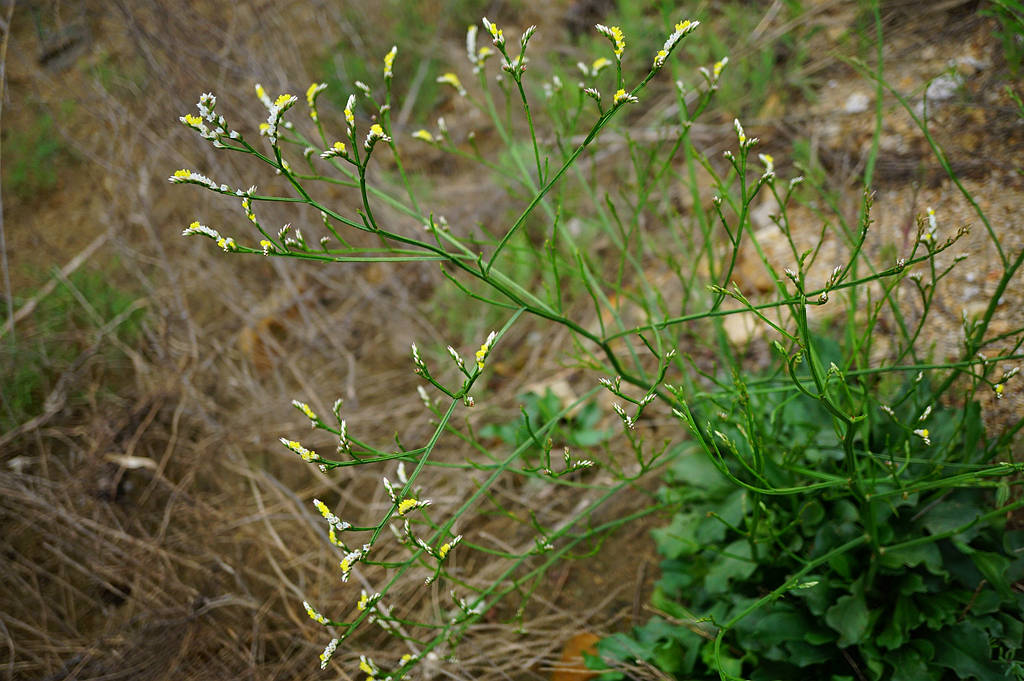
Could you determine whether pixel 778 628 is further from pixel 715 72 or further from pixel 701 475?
pixel 715 72

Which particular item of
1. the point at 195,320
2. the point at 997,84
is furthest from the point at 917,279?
the point at 195,320

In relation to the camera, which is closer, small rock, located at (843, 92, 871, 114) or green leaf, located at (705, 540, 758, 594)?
green leaf, located at (705, 540, 758, 594)

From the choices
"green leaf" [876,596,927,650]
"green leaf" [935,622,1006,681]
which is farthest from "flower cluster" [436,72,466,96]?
"green leaf" [935,622,1006,681]

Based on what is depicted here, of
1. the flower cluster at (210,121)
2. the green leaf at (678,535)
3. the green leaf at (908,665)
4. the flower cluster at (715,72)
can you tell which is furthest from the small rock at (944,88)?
the flower cluster at (210,121)

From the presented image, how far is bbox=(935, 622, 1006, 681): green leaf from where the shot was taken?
165 centimetres

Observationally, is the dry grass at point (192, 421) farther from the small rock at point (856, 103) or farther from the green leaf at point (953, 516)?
the small rock at point (856, 103)

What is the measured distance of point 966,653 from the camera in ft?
5.56

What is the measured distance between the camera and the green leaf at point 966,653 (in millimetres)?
1648

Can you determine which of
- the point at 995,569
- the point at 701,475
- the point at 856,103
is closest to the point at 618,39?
the point at 701,475

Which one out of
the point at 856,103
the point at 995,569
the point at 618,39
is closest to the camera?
the point at 618,39

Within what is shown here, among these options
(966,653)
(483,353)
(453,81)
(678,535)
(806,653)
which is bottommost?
(966,653)

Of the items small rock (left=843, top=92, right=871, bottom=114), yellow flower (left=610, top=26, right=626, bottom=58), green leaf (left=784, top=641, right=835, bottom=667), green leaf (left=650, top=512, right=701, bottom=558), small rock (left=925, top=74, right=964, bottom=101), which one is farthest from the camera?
small rock (left=843, top=92, right=871, bottom=114)

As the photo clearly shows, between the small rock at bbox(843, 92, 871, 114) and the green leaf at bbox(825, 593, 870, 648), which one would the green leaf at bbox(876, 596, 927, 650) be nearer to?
the green leaf at bbox(825, 593, 870, 648)

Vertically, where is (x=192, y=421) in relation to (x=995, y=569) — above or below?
above
